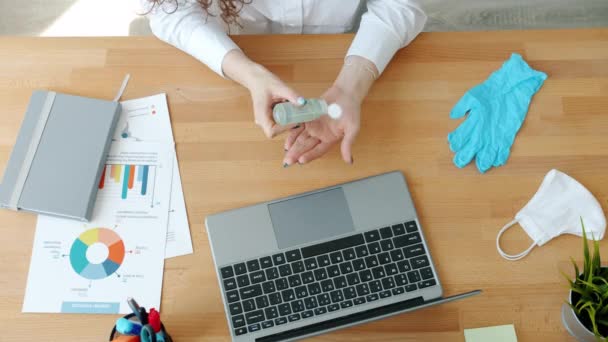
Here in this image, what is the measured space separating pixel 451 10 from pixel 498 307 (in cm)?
124

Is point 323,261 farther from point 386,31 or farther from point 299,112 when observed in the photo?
point 386,31

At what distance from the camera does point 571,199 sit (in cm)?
92

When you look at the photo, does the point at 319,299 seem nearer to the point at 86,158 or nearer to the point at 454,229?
the point at 454,229

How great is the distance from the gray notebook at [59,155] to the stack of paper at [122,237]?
0.03 m

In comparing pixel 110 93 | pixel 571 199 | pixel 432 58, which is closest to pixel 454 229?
pixel 571 199

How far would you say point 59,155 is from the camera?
3.01 feet

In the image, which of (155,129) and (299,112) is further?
(155,129)

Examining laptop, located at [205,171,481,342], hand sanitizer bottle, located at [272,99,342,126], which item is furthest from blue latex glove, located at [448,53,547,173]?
hand sanitizer bottle, located at [272,99,342,126]

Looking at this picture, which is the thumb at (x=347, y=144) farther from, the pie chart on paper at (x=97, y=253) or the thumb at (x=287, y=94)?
the pie chart on paper at (x=97, y=253)

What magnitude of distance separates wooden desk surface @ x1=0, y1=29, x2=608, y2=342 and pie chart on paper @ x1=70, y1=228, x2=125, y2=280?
0.25ft

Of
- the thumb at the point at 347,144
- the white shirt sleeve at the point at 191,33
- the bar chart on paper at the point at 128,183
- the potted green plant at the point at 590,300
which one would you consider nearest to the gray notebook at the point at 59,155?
the bar chart on paper at the point at 128,183

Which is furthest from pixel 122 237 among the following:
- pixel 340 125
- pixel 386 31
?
pixel 386 31

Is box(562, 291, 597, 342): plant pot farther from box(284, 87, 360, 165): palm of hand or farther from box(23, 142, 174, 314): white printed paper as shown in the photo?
box(23, 142, 174, 314): white printed paper

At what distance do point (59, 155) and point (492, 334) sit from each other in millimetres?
799
